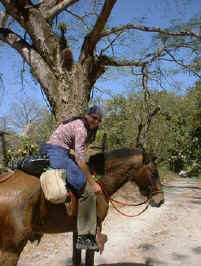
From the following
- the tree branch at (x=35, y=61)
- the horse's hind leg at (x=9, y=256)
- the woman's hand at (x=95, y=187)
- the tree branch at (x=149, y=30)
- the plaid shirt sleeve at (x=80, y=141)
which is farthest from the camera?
the tree branch at (x=149, y=30)

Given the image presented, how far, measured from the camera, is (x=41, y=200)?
3.52 metres

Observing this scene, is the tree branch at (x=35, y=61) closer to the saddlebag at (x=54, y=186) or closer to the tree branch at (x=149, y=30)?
the tree branch at (x=149, y=30)

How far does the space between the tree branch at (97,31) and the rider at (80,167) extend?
4.64 m

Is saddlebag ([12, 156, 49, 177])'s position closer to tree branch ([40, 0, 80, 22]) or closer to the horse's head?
the horse's head

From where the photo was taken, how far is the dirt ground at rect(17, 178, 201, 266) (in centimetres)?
523

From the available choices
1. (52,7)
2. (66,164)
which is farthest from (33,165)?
(52,7)

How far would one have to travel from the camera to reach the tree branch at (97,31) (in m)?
7.46

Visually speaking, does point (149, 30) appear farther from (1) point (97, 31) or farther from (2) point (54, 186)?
(2) point (54, 186)

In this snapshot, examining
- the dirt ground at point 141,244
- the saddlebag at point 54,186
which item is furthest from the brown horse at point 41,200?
the dirt ground at point 141,244

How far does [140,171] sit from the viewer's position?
4191 mm

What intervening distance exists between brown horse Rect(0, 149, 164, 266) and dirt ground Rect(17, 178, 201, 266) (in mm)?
1258

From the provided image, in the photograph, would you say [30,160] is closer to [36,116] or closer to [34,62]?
[34,62]

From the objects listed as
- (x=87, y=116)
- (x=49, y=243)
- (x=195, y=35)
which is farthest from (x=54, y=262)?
(x=195, y=35)

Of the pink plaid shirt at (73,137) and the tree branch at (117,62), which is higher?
the tree branch at (117,62)
